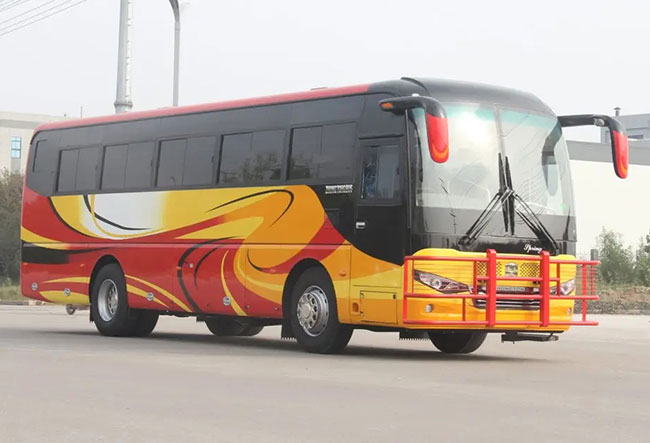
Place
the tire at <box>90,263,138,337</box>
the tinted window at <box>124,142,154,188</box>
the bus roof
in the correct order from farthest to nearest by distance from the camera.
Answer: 1. the tire at <box>90,263,138,337</box>
2. the tinted window at <box>124,142,154,188</box>
3. the bus roof

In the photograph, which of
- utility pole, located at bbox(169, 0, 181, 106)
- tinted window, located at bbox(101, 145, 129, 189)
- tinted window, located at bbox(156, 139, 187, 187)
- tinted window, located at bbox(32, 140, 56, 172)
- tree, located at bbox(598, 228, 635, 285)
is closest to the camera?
tinted window, located at bbox(156, 139, 187, 187)

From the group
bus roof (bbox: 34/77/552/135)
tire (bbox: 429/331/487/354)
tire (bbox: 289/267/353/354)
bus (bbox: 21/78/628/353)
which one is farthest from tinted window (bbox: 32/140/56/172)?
tire (bbox: 429/331/487/354)

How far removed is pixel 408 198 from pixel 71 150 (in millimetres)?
9080

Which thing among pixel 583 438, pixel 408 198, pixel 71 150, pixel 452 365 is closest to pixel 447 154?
pixel 408 198

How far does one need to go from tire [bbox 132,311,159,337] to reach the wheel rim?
4936 millimetres

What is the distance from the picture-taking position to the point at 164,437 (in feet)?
32.1

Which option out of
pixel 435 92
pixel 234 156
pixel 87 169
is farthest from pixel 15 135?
pixel 435 92

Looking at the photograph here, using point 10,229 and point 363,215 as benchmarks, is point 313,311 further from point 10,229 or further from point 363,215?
point 10,229

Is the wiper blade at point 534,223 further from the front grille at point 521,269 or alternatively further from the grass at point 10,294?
the grass at point 10,294

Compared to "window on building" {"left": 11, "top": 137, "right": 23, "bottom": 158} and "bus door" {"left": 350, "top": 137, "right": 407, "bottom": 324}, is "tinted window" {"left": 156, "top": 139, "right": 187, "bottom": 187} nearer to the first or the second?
"bus door" {"left": 350, "top": 137, "right": 407, "bottom": 324}

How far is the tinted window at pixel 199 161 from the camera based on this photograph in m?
21.9

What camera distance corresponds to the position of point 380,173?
730 inches

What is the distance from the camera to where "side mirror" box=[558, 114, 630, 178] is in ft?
64.3

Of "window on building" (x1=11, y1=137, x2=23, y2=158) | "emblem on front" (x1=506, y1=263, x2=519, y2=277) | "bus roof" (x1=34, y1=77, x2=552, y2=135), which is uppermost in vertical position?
"window on building" (x1=11, y1=137, x2=23, y2=158)
